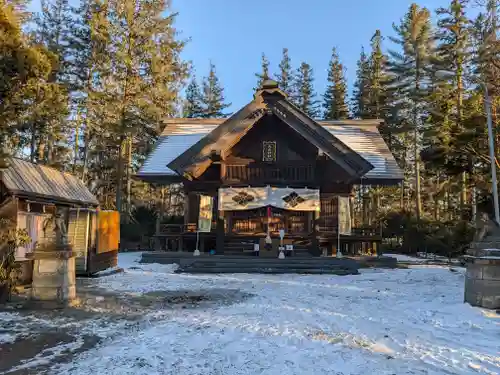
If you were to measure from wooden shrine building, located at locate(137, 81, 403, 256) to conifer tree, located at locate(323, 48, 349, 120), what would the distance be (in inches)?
865

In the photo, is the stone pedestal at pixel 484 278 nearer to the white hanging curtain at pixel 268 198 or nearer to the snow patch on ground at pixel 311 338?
the snow patch on ground at pixel 311 338

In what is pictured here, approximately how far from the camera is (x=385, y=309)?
318 inches

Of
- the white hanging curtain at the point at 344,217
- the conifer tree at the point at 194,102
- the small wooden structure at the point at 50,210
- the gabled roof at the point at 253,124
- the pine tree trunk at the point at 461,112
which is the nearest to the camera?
the small wooden structure at the point at 50,210

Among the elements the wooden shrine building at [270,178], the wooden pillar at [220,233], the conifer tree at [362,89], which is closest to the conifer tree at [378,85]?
the conifer tree at [362,89]

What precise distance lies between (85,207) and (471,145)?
15.7 m

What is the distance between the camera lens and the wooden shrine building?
18.0m

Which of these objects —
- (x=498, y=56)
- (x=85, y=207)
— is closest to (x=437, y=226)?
(x=498, y=56)

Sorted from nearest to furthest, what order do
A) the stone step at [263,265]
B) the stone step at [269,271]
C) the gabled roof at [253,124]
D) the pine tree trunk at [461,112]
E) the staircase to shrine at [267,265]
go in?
the stone step at [269,271] < the staircase to shrine at [267,265] < the stone step at [263,265] < the gabled roof at [253,124] < the pine tree trunk at [461,112]

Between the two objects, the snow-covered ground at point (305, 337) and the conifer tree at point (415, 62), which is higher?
the conifer tree at point (415, 62)

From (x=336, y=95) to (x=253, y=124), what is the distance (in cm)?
2729

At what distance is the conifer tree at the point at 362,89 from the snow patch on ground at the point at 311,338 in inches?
1271

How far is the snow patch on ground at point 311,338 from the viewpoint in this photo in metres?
4.73

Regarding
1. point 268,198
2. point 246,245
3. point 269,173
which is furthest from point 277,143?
point 246,245

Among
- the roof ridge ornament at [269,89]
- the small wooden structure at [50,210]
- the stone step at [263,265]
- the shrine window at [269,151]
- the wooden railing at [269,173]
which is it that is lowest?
the stone step at [263,265]
